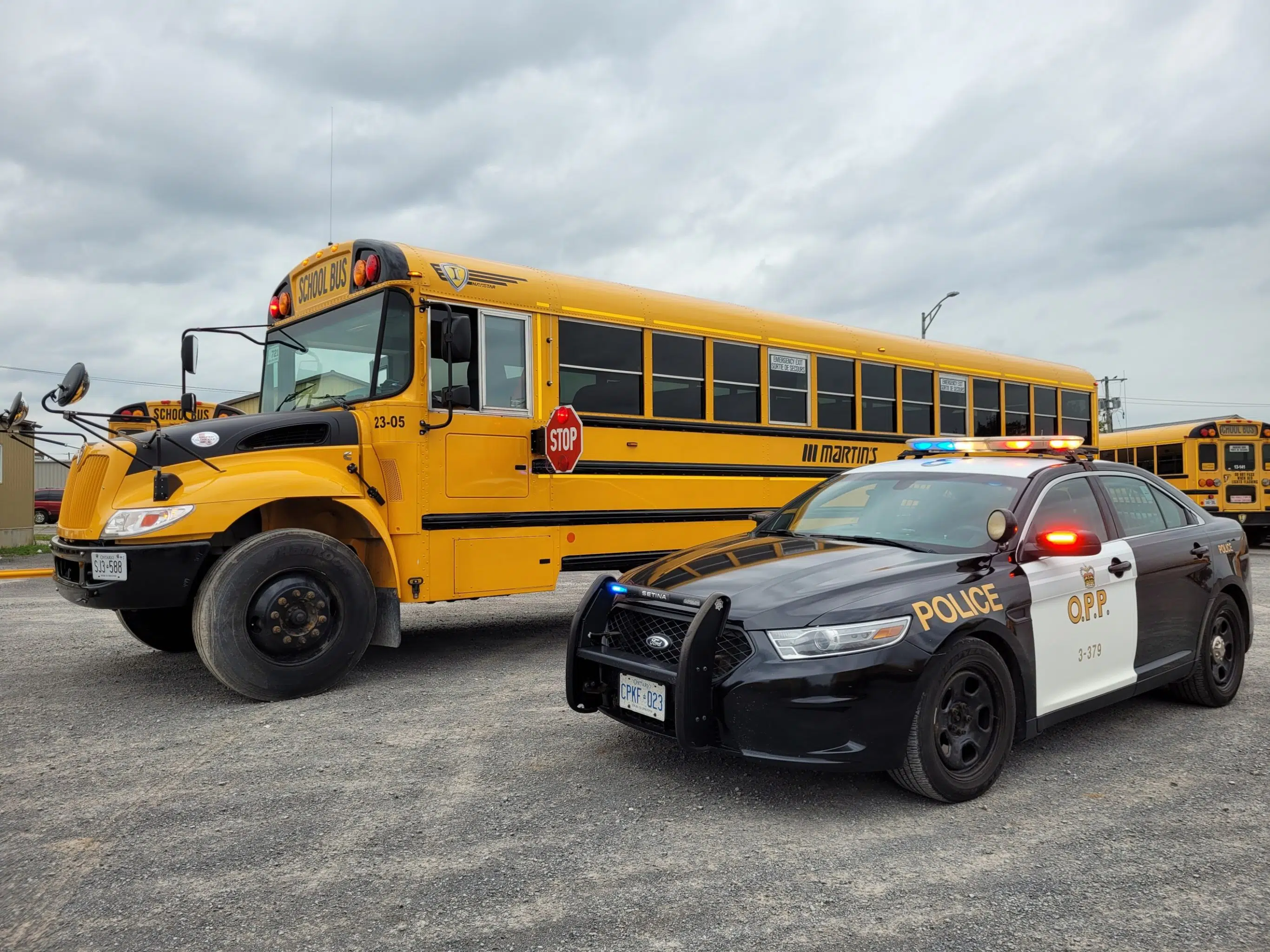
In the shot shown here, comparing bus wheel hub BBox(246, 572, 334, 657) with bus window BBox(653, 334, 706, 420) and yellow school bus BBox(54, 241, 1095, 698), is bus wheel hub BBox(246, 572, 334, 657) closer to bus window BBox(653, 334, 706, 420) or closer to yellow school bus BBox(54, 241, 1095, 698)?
yellow school bus BBox(54, 241, 1095, 698)

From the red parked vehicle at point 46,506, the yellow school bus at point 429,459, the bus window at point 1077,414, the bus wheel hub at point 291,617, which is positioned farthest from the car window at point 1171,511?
the red parked vehicle at point 46,506

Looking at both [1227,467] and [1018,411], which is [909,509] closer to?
[1018,411]

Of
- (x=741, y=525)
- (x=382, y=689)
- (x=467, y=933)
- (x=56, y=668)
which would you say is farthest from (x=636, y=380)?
(x=467, y=933)

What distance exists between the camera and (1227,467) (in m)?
20.0

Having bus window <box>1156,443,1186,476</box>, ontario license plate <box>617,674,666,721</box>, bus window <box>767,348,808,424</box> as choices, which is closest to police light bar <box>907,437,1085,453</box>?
ontario license plate <box>617,674,666,721</box>

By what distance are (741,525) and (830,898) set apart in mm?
5470

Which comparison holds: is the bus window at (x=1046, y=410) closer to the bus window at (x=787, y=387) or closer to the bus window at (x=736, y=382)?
the bus window at (x=787, y=387)

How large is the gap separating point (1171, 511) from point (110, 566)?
19.9 ft

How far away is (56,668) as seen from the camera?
6688 millimetres

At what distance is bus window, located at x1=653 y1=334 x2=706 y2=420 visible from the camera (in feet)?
25.2

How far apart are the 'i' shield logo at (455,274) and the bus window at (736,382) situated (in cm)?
237

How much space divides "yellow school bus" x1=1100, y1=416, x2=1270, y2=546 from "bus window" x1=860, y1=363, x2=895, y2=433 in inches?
490

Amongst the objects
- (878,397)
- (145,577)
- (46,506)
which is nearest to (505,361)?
(145,577)

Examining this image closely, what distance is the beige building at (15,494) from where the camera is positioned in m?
17.8
